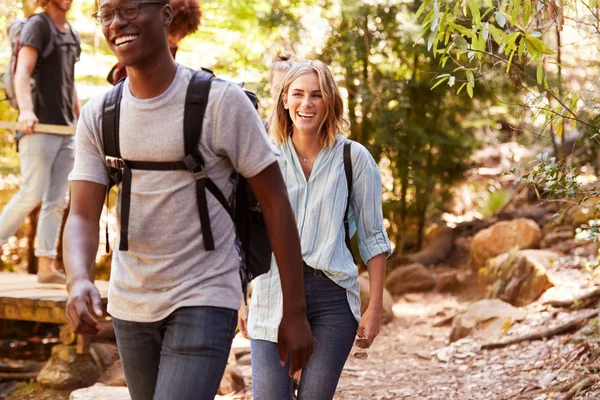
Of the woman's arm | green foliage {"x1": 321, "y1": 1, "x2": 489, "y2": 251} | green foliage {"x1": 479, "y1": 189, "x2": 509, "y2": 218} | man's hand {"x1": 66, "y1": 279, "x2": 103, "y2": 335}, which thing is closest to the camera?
man's hand {"x1": 66, "y1": 279, "x2": 103, "y2": 335}

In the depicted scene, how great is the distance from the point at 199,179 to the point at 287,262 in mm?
347

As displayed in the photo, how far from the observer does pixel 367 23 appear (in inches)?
524

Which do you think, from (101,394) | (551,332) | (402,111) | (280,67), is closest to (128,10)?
(280,67)

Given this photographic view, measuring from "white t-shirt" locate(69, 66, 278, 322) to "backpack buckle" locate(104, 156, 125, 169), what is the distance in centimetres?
2

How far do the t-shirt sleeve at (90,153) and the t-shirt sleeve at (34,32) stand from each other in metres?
4.27

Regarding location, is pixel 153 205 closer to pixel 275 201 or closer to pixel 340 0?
pixel 275 201

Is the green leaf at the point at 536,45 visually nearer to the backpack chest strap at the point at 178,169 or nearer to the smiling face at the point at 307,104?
the smiling face at the point at 307,104

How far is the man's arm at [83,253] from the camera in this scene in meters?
2.47

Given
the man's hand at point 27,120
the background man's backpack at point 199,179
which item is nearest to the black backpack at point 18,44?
the man's hand at point 27,120

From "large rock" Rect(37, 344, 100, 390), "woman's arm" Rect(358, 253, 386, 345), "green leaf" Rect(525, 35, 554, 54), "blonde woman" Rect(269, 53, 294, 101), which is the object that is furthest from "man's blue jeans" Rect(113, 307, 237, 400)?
"large rock" Rect(37, 344, 100, 390)

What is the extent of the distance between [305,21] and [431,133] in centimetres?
280

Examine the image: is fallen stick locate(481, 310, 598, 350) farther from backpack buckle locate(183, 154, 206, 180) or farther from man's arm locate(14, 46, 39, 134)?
backpack buckle locate(183, 154, 206, 180)

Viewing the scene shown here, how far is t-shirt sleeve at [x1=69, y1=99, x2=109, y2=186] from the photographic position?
2697 mm

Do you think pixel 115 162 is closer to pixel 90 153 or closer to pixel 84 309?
pixel 90 153
